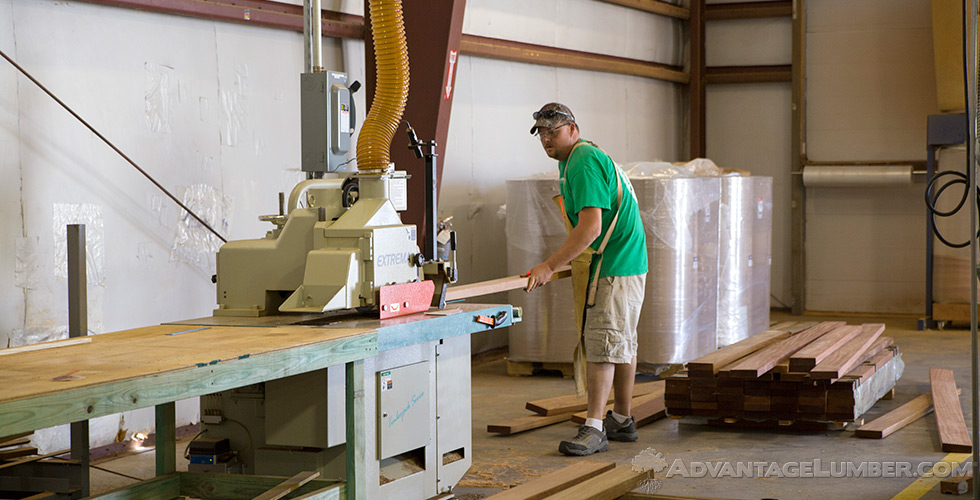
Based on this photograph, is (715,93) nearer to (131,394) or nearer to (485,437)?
(485,437)

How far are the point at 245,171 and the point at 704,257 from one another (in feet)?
11.6

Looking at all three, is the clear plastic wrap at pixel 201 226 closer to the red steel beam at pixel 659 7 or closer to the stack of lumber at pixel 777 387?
the stack of lumber at pixel 777 387

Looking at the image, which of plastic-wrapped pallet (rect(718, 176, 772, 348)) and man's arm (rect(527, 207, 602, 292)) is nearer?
man's arm (rect(527, 207, 602, 292))

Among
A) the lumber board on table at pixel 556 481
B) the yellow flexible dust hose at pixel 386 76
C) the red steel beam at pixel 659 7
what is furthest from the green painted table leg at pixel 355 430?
the red steel beam at pixel 659 7

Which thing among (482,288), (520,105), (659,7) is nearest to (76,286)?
(482,288)

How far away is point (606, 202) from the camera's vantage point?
502 centimetres

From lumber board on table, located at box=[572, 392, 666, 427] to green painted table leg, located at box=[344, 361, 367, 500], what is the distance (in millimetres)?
2451

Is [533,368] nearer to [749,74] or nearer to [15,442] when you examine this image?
[15,442]

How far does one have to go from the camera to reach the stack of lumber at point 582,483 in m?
4.15

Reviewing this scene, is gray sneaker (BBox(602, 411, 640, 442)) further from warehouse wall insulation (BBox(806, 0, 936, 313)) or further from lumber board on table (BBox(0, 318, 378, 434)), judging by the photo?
warehouse wall insulation (BBox(806, 0, 936, 313))

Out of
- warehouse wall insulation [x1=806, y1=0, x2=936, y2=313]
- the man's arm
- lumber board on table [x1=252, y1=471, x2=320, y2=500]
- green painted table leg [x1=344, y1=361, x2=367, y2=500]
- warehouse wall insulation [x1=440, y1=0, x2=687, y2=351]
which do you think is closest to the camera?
lumber board on table [x1=252, y1=471, x2=320, y2=500]

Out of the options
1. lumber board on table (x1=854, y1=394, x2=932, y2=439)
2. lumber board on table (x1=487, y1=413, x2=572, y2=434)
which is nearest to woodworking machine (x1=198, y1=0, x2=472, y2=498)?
lumber board on table (x1=487, y1=413, x2=572, y2=434)

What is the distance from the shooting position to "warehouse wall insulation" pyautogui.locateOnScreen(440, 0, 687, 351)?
8.10 m

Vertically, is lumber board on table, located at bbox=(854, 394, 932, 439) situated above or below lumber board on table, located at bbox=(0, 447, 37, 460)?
below
